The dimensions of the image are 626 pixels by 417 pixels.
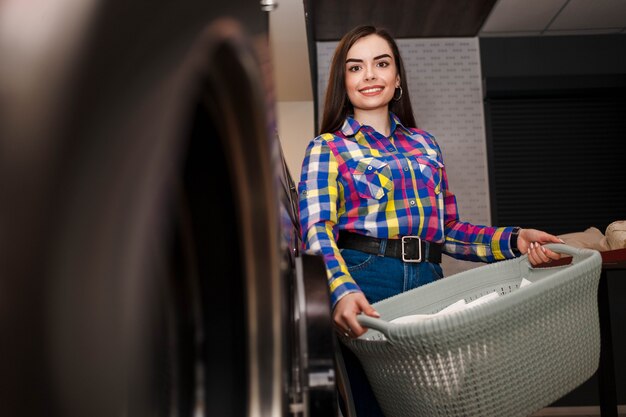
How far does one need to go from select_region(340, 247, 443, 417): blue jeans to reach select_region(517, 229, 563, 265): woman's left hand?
0.66ft

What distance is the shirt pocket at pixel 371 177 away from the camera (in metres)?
1.07

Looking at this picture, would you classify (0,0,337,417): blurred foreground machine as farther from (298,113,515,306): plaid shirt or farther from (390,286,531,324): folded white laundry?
(298,113,515,306): plaid shirt

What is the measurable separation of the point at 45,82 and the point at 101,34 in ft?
0.07

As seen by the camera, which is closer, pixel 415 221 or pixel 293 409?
pixel 293 409

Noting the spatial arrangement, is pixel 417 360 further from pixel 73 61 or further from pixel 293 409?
pixel 73 61

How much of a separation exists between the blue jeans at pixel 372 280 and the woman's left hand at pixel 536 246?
0.20m

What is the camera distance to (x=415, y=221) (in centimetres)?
107

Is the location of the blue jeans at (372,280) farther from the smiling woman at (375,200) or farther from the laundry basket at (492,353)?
the laundry basket at (492,353)

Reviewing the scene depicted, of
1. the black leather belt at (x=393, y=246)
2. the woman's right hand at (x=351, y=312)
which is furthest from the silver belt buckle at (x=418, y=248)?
the woman's right hand at (x=351, y=312)

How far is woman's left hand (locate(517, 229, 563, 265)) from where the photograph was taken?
105 cm

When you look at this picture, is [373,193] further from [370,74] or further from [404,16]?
[404,16]

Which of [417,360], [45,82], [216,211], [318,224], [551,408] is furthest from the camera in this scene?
[551,408]

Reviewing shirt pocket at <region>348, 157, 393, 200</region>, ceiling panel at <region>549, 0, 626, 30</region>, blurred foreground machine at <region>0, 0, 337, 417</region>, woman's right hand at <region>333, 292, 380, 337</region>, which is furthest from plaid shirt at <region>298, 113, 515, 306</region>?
ceiling panel at <region>549, 0, 626, 30</region>

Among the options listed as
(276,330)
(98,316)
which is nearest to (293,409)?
(276,330)
